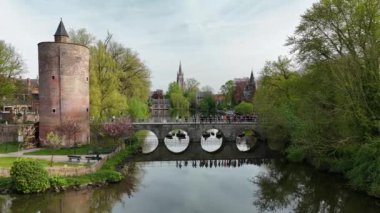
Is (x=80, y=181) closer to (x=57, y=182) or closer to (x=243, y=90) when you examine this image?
(x=57, y=182)

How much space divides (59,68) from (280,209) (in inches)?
792

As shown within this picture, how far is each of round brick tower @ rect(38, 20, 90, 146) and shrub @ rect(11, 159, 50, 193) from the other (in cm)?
935

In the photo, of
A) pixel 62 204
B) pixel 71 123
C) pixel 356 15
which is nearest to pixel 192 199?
pixel 62 204

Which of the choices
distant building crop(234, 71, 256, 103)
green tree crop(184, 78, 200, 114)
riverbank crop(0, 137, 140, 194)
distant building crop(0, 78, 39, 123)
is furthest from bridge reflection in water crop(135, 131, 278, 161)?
green tree crop(184, 78, 200, 114)

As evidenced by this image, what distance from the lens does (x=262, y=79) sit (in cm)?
3669

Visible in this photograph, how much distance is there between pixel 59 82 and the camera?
26453 mm

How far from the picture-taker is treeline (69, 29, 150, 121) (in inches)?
1210

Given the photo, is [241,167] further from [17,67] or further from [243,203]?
[17,67]

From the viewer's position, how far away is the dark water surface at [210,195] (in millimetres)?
16031

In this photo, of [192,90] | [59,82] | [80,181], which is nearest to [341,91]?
[80,181]

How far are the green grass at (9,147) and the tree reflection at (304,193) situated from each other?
63.7 feet

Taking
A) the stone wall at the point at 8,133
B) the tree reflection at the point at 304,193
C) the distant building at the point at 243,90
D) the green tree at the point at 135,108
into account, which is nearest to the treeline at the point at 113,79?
the green tree at the point at 135,108

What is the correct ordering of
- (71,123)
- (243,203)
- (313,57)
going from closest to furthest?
(243,203)
(313,57)
(71,123)

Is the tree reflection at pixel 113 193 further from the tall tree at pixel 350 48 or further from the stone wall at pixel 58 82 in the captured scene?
the tall tree at pixel 350 48
